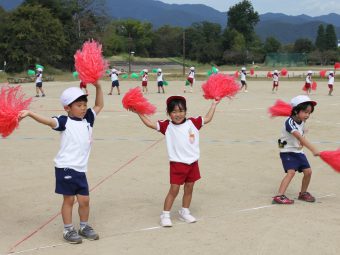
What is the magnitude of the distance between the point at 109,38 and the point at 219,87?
76157 mm

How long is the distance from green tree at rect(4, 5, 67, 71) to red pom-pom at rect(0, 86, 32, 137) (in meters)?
51.3

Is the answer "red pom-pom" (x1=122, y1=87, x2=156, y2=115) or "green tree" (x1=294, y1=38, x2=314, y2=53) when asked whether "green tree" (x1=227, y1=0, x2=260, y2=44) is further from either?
"red pom-pom" (x1=122, y1=87, x2=156, y2=115)

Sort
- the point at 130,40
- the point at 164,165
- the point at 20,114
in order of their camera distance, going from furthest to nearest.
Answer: the point at 130,40 < the point at 164,165 < the point at 20,114

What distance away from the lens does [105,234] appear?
501cm

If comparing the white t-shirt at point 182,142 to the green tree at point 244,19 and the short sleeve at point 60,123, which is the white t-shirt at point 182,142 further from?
the green tree at point 244,19

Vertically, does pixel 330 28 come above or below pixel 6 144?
above

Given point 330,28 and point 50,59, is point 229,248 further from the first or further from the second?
point 330,28

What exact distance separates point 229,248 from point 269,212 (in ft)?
4.07

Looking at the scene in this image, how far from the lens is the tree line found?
54.3 m

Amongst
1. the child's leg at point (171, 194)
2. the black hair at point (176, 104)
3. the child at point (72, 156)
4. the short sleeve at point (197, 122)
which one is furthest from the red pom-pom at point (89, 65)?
the child's leg at point (171, 194)

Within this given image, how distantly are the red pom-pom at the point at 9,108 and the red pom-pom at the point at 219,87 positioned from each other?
2192 millimetres

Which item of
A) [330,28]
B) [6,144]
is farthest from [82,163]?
[330,28]

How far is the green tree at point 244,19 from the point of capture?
330ft

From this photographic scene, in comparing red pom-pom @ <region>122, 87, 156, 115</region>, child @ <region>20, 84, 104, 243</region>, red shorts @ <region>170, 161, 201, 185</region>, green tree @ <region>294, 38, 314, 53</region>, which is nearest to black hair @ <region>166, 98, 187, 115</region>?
red pom-pom @ <region>122, 87, 156, 115</region>
